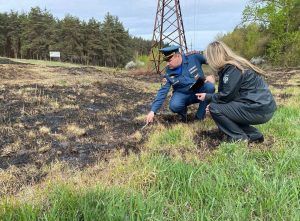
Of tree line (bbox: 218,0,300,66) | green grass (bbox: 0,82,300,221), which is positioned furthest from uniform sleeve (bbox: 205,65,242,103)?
tree line (bbox: 218,0,300,66)

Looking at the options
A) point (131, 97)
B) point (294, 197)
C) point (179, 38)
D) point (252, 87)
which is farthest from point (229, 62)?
point (179, 38)

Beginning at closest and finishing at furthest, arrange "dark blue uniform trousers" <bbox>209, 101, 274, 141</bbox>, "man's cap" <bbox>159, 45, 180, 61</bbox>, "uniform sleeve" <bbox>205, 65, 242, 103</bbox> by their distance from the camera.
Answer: "uniform sleeve" <bbox>205, 65, 242, 103</bbox> < "dark blue uniform trousers" <bbox>209, 101, 274, 141</bbox> < "man's cap" <bbox>159, 45, 180, 61</bbox>

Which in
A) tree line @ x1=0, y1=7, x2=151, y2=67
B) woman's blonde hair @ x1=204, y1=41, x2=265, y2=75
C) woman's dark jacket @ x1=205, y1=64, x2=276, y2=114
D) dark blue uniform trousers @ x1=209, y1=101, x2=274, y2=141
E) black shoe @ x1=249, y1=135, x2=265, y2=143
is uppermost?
tree line @ x1=0, y1=7, x2=151, y2=67

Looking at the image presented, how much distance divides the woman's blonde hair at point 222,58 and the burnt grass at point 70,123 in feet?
3.25

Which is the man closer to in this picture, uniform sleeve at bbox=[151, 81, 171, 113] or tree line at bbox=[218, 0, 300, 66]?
uniform sleeve at bbox=[151, 81, 171, 113]

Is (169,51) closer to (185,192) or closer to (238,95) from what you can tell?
(238,95)

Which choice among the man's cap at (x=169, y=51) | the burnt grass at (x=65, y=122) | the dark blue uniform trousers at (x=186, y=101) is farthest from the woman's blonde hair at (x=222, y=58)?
the dark blue uniform trousers at (x=186, y=101)

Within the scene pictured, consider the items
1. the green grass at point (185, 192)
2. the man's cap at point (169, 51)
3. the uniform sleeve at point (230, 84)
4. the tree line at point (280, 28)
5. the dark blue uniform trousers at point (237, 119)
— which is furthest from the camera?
the tree line at point (280, 28)

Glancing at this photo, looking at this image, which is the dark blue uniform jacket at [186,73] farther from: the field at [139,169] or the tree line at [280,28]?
the tree line at [280,28]

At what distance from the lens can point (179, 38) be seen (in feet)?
78.2

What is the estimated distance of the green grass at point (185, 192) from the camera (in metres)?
2.94

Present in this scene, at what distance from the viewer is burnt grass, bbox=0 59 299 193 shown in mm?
5055

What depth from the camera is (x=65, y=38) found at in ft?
213

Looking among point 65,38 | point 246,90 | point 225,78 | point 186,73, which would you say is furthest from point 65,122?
point 65,38
